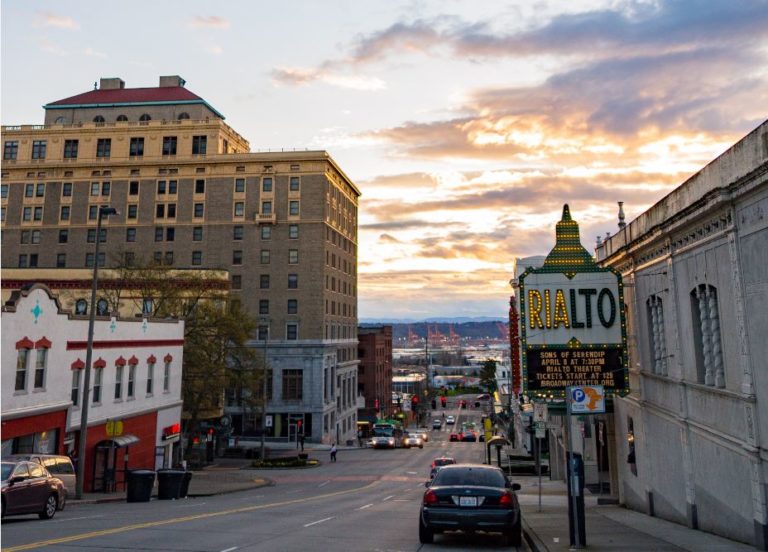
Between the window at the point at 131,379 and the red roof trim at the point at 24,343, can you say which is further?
the window at the point at 131,379

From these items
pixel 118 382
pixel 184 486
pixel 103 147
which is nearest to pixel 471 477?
pixel 184 486

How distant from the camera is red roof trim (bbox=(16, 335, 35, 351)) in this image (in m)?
25.1

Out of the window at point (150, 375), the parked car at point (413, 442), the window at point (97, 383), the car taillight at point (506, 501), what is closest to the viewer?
the car taillight at point (506, 501)

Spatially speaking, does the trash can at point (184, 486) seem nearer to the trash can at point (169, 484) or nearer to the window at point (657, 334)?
the trash can at point (169, 484)

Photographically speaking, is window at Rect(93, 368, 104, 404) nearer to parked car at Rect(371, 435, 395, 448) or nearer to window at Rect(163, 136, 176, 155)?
parked car at Rect(371, 435, 395, 448)

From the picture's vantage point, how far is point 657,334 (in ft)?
59.2

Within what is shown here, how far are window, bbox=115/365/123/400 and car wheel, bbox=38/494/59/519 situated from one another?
52.9 feet

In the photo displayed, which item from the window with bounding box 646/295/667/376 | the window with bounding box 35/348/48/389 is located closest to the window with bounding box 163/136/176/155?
the window with bounding box 35/348/48/389

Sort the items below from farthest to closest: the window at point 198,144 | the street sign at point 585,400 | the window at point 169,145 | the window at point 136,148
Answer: the window at point 136,148 < the window at point 169,145 < the window at point 198,144 < the street sign at point 585,400

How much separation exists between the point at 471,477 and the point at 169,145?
74.4m

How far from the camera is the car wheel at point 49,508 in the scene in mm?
16859

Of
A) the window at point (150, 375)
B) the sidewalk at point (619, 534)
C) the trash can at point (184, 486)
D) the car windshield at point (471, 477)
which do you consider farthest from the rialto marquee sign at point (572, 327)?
the window at point (150, 375)

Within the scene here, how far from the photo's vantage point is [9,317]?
24516 mm

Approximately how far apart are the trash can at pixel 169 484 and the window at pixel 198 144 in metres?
57.6
